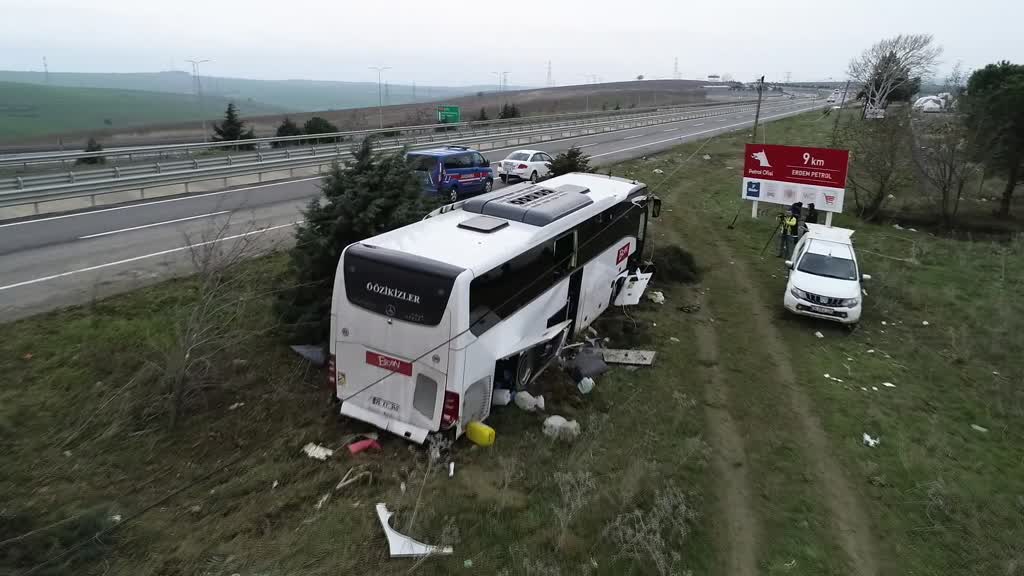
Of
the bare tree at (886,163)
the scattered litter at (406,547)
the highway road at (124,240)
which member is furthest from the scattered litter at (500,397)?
the bare tree at (886,163)

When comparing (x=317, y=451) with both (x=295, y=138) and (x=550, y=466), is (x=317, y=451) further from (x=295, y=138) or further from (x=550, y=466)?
(x=295, y=138)

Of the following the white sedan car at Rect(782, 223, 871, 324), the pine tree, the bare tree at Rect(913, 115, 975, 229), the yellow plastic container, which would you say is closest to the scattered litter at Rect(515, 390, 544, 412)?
the yellow plastic container

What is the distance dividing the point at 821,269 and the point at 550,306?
7781 millimetres

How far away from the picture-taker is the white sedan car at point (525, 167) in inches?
1095

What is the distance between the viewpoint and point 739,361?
11.7 meters

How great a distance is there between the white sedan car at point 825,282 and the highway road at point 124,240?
11593mm

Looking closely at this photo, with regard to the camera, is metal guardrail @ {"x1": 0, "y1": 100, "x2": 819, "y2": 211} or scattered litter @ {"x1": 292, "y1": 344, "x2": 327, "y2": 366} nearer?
scattered litter @ {"x1": 292, "y1": 344, "x2": 327, "y2": 366}

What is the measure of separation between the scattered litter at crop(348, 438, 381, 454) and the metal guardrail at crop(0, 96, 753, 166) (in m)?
6.85

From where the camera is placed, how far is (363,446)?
8094 millimetres

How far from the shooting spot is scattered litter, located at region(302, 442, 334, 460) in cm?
789

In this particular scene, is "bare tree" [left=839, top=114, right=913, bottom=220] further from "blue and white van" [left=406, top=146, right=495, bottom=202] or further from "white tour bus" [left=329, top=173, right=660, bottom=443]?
"white tour bus" [left=329, top=173, right=660, bottom=443]

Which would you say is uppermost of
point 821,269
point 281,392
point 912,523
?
point 821,269

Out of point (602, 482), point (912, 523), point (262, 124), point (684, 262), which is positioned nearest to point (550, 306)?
point (602, 482)

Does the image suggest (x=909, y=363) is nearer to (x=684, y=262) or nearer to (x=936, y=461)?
(x=936, y=461)
